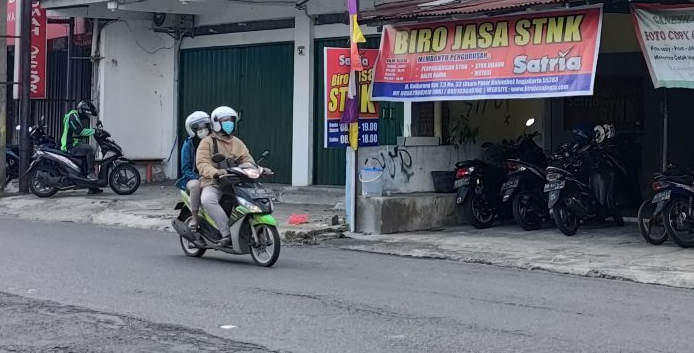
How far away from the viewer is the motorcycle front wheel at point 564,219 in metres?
12.9

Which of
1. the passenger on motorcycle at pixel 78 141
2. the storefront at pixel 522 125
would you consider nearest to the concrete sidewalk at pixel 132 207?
the passenger on motorcycle at pixel 78 141

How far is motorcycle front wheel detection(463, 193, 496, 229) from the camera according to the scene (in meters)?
14.1

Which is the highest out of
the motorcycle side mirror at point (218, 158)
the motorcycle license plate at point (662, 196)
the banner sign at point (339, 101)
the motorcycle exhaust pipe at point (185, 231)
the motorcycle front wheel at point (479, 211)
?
the banner sign at point (339, 101)

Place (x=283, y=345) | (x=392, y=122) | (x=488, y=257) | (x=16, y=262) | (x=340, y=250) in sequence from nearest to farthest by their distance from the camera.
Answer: (x=283, y=345) → (x=16, y=262) → (x=488, y=257) → (x=340, y=250) → (x=392, y=122)

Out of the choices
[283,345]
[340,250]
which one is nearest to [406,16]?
[340,250]

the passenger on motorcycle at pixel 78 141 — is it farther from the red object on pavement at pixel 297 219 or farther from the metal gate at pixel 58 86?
the red object on pavement at pixel 297 219

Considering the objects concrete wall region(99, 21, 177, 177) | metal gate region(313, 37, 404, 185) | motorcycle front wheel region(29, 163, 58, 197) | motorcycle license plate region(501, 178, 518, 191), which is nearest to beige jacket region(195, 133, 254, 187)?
motorcycle license plate region(501, 178, 518, 191)

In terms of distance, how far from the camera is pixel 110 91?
20969mm

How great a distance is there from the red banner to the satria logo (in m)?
12.0

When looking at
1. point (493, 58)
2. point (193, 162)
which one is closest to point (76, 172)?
point (193, 162)

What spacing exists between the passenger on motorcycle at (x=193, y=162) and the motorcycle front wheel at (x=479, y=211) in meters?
4.68

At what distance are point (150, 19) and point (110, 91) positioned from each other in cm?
183

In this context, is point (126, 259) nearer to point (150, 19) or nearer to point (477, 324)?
point (477, 324)

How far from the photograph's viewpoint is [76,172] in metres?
18.5
